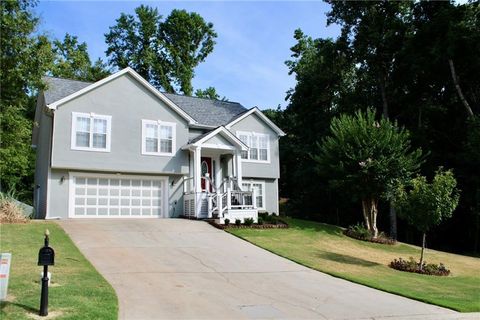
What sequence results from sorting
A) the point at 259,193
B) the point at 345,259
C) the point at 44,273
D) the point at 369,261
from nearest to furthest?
the point at 44,273 → the point at 345,259 → the point at 369,261 → the point at 259,193

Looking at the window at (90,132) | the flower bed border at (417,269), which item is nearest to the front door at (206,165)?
the window at (90,132)

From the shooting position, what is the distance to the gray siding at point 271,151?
28.1 meters

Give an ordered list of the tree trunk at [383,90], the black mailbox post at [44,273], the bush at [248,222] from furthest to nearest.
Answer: the tree trunk at [383,90] < the bush at [248,222] < the black mailbox post at [44,273]

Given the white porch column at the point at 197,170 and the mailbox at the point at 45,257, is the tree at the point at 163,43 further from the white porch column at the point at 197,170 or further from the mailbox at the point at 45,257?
the mailbox at the point at 45,257

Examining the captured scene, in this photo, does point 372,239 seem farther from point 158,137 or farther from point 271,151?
point 158,137

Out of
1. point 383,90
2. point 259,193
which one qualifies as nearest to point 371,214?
point 259,193

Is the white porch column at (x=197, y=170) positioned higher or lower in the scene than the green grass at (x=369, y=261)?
higher

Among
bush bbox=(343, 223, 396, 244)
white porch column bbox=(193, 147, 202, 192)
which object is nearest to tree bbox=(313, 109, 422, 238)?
bush bbox=(343, 223, 396, 244)

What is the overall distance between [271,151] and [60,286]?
2026 cm

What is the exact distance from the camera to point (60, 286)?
9.93 meters

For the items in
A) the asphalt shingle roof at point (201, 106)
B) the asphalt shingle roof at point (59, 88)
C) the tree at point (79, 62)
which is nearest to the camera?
the asphalt shingle roof at point (59, 88)

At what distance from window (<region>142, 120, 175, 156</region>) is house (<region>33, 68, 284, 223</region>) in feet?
0.17

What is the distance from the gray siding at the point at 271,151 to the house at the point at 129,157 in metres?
0.94

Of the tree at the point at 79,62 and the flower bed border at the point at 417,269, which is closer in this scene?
the flower bed border at the point at 417,269
